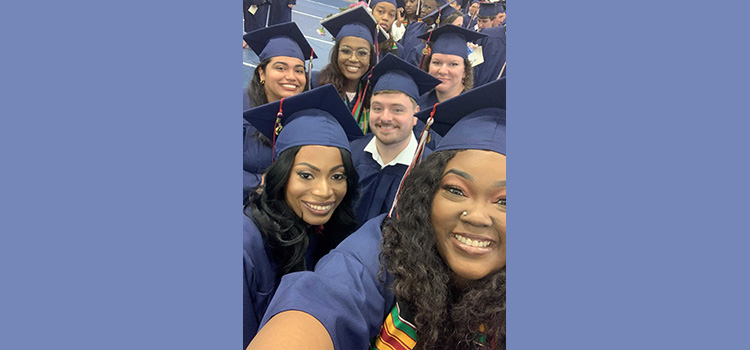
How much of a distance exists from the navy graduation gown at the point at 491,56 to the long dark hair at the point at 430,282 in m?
0.33

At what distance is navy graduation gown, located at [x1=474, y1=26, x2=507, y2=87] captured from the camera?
2107mm

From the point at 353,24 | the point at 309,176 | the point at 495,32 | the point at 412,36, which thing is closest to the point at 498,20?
the point at 495,32

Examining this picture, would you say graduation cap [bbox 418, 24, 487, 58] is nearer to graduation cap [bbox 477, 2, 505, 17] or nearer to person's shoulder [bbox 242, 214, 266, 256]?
graduation cap [bbox 477, 2, 505, 17]

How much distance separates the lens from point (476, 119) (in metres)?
2.02

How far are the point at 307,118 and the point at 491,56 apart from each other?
0.72 metres

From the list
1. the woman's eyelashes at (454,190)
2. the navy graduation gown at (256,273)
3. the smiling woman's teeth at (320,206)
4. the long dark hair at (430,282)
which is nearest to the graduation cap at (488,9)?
the long dark hair at (430,282)

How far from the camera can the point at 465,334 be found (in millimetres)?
2061

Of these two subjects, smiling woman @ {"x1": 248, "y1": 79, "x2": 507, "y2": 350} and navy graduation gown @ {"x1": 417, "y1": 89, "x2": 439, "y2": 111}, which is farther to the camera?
navy graduation gown @ {"x1": 417, "y1": 89, "x2": 439, "y2": 111}

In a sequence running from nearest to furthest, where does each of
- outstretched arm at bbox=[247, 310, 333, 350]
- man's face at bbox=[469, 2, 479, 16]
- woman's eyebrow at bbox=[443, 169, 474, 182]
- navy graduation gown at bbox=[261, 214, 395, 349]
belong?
1. outstretched arm at bbox=[247, 310, 333, 350]
2. navy graduation gown at bbox=[261, 214, 395, 349]
3. woman's eyebrow at bbox=[443, 169, 474, 182]
4. man's face at bbox=[469, 2, 479, 16]

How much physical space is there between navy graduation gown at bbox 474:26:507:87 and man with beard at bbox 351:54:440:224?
0.17 metres

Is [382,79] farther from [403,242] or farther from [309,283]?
[309,283]

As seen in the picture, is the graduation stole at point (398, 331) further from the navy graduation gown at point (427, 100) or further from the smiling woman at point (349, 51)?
the smiling woman at point (349, 51)

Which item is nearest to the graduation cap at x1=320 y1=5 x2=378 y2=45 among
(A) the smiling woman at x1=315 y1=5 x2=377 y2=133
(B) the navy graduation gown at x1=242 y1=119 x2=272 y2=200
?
(A) the smiling woman at x1=315 y1=5 x2=377 y2=133

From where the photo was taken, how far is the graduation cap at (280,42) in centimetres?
226
